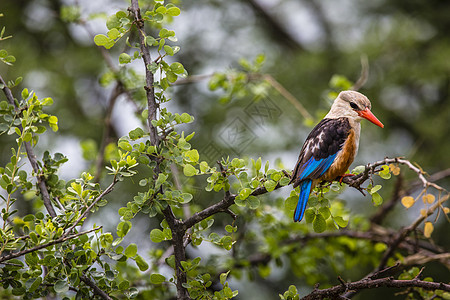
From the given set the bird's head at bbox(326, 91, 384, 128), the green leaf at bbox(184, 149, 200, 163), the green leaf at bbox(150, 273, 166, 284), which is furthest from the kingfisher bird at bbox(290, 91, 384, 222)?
the green leaf at bbox(150, 273, 166, 284)

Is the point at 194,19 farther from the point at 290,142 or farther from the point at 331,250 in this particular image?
the point at 331,250

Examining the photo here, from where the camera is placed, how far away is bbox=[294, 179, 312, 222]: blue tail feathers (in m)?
1.92

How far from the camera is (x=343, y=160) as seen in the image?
236 cm

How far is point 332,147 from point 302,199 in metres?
0.55

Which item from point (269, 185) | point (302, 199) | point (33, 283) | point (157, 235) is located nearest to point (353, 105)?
point (302, 199)

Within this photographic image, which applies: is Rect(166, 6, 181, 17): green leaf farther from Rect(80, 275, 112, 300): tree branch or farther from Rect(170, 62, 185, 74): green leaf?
Rect(80, 275, 112, 300): tree branch

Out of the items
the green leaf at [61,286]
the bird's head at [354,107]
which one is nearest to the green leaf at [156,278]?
the green leaf at [61,286]

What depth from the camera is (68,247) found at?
1802mm

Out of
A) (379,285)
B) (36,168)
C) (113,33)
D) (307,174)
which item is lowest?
(379,285)

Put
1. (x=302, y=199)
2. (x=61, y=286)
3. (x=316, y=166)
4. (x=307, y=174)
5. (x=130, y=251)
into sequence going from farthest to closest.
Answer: (x=316, y=166) < (x=307, y=174) < (x=302, y=199) < (x=130, y=251) < (x=61, y=286)

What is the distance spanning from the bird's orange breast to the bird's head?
156mm

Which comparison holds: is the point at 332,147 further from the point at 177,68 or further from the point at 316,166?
the point at 177,68

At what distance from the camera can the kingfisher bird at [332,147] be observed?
6.86 feet

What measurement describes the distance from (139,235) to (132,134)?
2.41 metres
